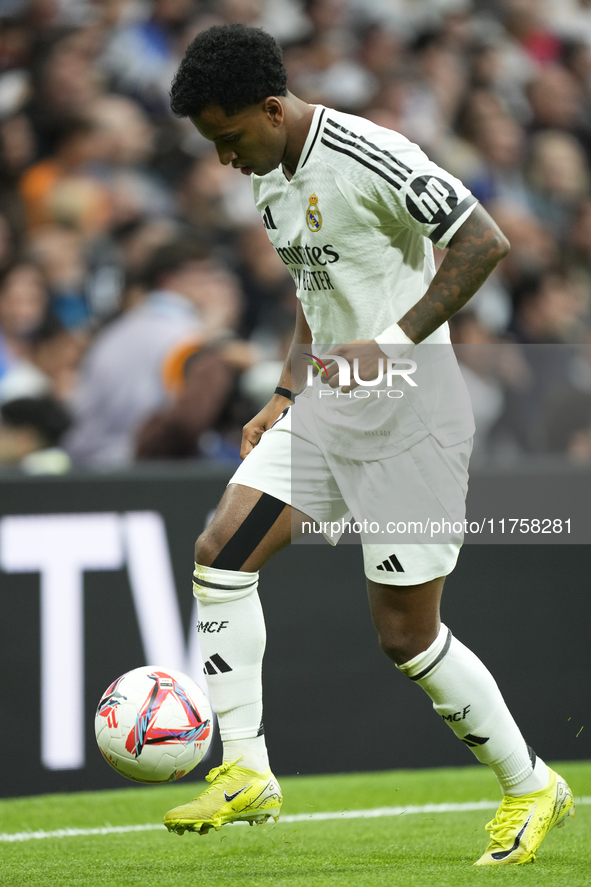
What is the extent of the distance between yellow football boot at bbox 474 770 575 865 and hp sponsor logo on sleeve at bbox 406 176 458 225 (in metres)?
1.71

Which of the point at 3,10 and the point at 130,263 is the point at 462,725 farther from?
the point at 3,10

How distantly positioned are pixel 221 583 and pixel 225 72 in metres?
1.38

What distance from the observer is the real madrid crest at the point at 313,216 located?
330cm

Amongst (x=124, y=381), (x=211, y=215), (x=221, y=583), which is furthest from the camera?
(x=211, y=215)

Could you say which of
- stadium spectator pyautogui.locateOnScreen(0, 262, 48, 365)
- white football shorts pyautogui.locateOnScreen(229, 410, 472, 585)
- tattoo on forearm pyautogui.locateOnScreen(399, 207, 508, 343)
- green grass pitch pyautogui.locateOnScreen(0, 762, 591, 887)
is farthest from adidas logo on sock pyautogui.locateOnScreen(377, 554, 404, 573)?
stadium spectator pyautogui.locateOnScreen(0, 262, 48, 365)

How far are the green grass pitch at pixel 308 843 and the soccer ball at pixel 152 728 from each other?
0.95ft

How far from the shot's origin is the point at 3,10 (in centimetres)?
912

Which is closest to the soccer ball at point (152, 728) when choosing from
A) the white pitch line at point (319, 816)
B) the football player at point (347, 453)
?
the football player at point (347, 453)

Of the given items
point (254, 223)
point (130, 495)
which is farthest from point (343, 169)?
point (254, 223)

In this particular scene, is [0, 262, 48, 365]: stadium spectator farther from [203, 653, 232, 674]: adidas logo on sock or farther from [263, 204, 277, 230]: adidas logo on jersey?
[203, 653, 232, 674]: adidas logo on sock

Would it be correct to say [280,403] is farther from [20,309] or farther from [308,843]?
[20,309]

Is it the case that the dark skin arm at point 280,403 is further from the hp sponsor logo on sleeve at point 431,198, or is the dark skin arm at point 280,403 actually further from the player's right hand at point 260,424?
the hp sponsor logo on sleeve at point 431,198

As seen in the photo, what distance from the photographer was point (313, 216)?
3.32m

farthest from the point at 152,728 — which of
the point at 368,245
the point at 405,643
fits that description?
the point at 368,245
